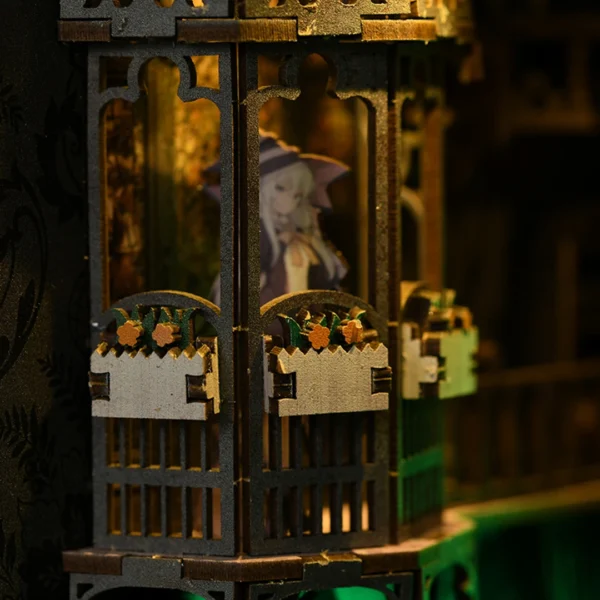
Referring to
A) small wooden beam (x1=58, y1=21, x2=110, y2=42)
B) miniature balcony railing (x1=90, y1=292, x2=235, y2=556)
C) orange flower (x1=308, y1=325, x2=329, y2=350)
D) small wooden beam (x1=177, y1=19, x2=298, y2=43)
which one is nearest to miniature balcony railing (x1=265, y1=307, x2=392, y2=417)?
orange flower (x1=308, y1=325, x2=329, y2=350)

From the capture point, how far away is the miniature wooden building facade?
334 centimetres

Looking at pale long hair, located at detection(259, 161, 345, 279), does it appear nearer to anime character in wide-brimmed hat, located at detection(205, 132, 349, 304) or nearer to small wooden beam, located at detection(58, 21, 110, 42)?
anime character in wide-brimmed hat, located at detection(205, 132, 349, 304)

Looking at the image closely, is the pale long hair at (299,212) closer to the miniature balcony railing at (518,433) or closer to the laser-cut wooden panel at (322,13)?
the laser-cut wooden panel at (322,13)

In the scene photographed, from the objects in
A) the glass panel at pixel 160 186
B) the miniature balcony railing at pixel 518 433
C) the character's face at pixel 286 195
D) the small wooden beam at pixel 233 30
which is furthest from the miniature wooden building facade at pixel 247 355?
the miniature balcony railing at pixel 518 433

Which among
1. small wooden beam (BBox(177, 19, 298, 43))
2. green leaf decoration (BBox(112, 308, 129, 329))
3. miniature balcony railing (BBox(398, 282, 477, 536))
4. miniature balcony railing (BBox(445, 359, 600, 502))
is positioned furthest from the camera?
miniature balcony railing (BBox(445, 359, 600, 502))

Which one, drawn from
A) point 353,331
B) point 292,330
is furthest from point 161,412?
point 353,331

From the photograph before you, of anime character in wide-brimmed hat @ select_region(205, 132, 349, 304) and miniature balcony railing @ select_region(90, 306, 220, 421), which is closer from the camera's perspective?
miniature balcony railing @ select_region(90, 306, 220, 421)

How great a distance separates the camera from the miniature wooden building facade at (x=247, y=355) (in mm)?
3342

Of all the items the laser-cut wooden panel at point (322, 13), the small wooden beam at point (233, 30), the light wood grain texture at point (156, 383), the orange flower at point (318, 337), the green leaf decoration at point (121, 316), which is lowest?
the light wood grain texture at point (156, 383)

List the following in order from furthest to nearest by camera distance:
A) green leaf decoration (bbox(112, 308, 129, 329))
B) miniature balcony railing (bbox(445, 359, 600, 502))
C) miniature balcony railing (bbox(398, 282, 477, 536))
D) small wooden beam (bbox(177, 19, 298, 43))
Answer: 1. miniature balcony railing (bbox(445, 359, 600, 502))
2. miniature balcony railing (bbox(398, 282, 477, 536))
3. green leaf decoration (bbox(112, 308, 129, 329))
4. small wooden beam (bbox(177, 19, 298, 43))

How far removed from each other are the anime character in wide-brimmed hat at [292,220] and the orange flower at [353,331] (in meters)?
0.33

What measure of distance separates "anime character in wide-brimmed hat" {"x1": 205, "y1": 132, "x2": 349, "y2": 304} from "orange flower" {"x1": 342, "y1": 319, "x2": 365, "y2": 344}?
33 centimetres

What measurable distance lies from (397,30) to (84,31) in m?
0.71

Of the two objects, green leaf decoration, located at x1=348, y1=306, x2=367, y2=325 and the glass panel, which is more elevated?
the glass panel
